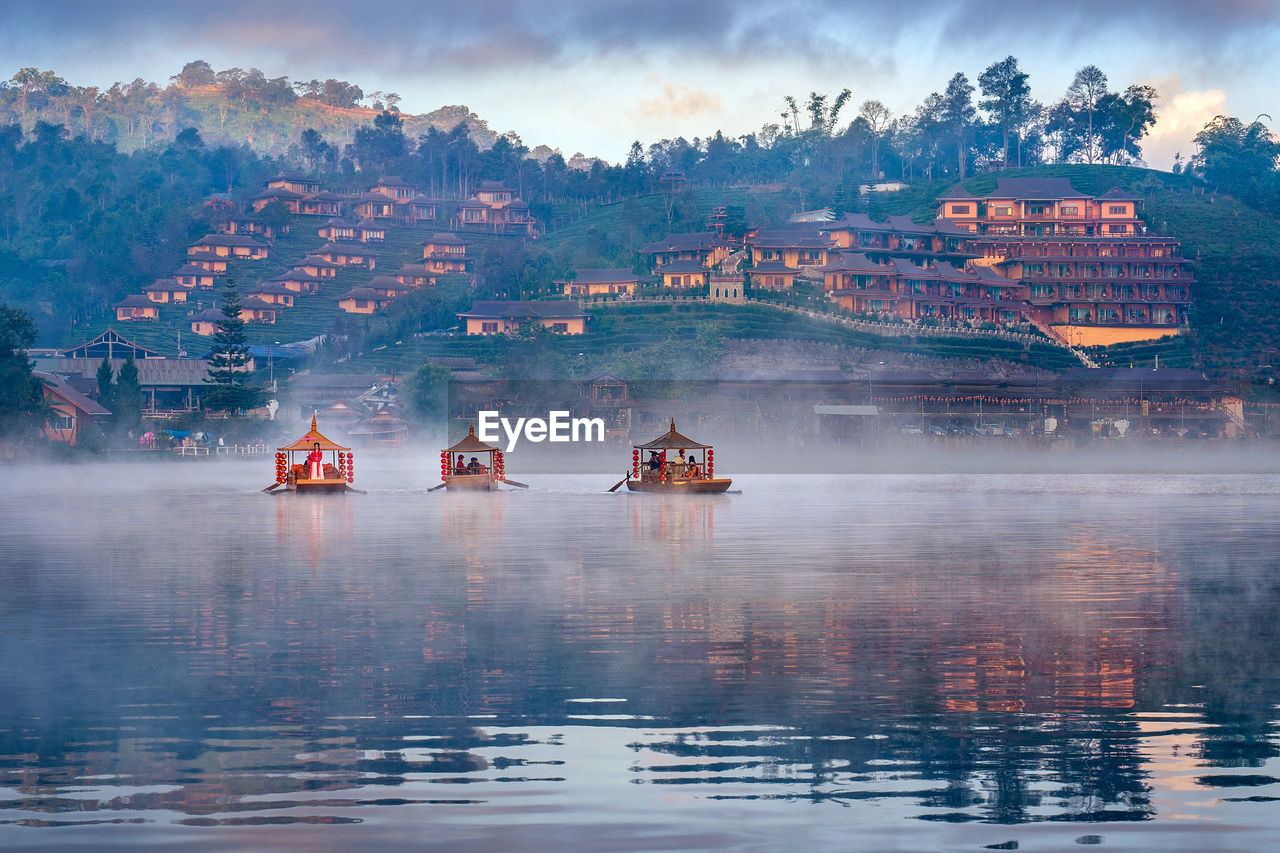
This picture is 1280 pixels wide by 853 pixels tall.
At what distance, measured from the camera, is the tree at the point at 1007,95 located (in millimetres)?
191625

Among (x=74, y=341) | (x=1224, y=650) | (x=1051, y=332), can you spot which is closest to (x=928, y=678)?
(x=1224, y=650)

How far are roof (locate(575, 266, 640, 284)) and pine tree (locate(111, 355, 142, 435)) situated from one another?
52716 millimetres

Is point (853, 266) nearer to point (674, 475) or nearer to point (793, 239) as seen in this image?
point (793, 239)

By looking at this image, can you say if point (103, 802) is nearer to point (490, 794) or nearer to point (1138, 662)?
point (490, 794)

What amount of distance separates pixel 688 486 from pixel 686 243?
86.4 m

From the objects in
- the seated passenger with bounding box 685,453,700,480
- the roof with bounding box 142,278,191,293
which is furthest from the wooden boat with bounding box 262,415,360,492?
the roof with bounding box 142,278,191,293

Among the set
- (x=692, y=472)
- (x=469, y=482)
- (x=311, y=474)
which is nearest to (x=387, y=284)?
(x=311, y=474)

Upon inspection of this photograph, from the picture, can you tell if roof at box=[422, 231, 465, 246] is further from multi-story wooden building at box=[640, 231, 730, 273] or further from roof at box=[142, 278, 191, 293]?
multi-story wooden building at box=[640, 231, 730, 273]

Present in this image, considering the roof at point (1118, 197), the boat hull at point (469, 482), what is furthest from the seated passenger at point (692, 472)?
the roof at point (1118, 197)

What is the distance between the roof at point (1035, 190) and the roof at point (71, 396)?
95.9 m

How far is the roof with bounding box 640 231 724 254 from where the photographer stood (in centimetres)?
13712

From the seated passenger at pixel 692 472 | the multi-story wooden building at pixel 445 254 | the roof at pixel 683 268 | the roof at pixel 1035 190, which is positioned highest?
the roof at pixel 1035 190

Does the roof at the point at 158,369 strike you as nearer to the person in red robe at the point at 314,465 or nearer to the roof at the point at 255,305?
the roof at the point at 255,305

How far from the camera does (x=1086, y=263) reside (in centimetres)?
13450
